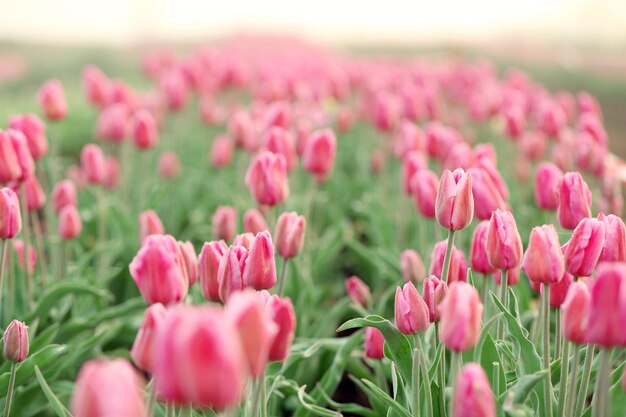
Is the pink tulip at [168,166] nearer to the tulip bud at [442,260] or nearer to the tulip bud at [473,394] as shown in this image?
the tulip bud at [442,260]

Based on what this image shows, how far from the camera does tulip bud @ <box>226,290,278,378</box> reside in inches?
30.7

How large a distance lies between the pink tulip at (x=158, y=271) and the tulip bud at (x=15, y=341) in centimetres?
33

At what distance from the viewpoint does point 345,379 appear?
249 cm

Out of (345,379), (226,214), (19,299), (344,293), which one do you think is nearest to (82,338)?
(19,299)

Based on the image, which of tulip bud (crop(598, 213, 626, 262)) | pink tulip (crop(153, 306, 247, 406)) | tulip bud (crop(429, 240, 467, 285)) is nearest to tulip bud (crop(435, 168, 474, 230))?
tulip bud (crop(429, 240, 467, 285))

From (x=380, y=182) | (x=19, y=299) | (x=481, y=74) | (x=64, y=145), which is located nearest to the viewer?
(x=19, y=299)

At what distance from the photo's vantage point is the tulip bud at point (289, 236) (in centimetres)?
171

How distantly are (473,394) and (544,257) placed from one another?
480 mm

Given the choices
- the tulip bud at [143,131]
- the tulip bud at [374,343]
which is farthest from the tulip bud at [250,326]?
the tulip bud at [143,131]

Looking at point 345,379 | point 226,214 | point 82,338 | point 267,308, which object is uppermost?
point 267,308

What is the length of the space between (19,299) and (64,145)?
3.09m

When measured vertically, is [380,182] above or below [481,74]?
below

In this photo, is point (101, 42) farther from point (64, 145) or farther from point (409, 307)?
point (409, 307)

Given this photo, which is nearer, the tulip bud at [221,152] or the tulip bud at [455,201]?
the tulip bud at [455,201]
